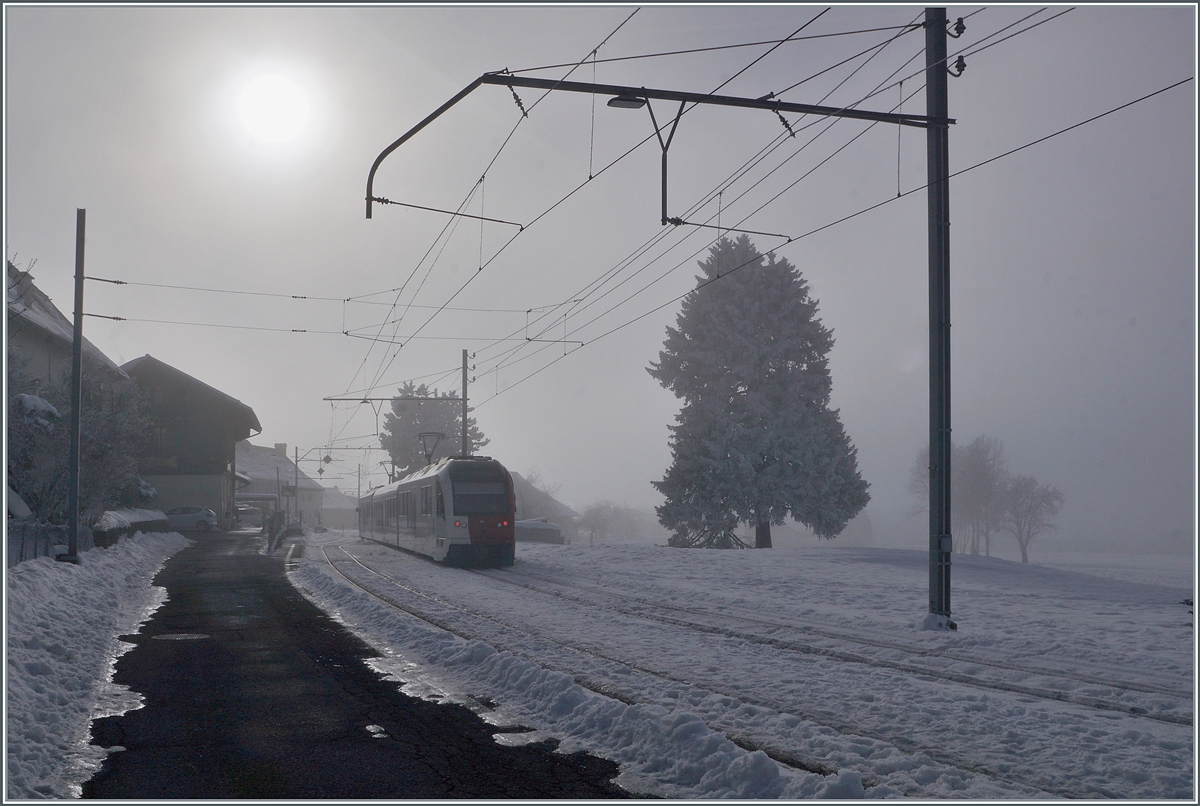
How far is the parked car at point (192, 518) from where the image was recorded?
52.6m

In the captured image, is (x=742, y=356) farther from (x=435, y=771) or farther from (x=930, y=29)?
(x=435, y=771)

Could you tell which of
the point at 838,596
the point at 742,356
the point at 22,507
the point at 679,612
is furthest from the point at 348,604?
the point at 742,356

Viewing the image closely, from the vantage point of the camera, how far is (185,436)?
5853 cm

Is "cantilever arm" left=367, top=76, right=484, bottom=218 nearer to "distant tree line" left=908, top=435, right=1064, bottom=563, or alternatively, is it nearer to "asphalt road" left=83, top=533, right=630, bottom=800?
"asphalt road" left=83, top=533, right=630, bottom=800

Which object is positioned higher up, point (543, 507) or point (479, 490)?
point (479, 490)

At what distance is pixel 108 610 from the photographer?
14.8m

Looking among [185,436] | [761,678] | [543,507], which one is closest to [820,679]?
[761,678]

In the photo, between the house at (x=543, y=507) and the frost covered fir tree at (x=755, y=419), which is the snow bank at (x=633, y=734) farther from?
the house at (x=543, y=507)

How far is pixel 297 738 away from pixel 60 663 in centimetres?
417

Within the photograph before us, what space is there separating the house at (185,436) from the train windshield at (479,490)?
38.3 m

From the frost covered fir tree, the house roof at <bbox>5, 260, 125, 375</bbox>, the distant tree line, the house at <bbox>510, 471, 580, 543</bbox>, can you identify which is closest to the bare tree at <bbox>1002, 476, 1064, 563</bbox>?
the distant tree line

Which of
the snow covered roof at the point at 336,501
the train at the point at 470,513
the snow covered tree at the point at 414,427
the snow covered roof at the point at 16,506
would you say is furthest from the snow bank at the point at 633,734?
the snow covered roof at the point at 336,501

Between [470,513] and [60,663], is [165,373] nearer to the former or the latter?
[470,513]

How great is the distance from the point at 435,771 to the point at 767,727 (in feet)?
8.33
